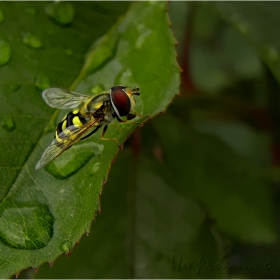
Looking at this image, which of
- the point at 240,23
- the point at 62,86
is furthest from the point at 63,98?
the point at 240,23

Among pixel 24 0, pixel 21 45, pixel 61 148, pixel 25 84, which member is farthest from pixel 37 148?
pixel 24 0

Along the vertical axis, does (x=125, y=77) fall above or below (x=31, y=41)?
below

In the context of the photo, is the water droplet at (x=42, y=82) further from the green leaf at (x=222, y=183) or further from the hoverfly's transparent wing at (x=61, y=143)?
the green leaf at (x=222, y=183)

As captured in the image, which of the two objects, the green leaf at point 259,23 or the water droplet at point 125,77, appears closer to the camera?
the water droplet at point 125,77

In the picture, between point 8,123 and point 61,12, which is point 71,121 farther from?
point 61,12

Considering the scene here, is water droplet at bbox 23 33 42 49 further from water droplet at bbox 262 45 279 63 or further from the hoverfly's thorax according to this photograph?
water droplet at bbox 262 45 279 63

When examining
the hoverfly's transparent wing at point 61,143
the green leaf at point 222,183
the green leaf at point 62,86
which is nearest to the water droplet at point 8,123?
the green leaf at point 62,86

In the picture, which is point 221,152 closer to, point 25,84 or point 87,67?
point 87,67
